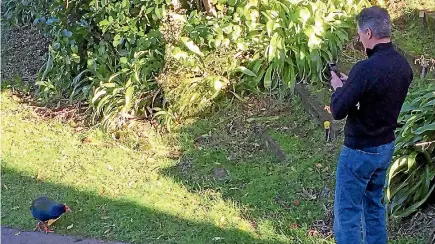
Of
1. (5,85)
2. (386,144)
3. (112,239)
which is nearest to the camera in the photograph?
(386,144)

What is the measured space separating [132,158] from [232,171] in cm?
101

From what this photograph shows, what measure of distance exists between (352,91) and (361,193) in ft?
2.07

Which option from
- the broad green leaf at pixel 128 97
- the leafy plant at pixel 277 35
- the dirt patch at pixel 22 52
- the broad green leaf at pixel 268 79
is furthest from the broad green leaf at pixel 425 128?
the dirt patch at pixel 22 52

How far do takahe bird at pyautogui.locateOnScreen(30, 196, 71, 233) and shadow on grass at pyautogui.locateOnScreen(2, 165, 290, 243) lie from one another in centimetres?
16

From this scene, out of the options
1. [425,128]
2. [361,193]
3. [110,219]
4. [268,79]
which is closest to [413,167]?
[425,128]

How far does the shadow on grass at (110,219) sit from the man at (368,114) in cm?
88

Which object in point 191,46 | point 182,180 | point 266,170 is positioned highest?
point 191,46

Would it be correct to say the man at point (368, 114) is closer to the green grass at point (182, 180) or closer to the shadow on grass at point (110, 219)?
the green grass at point (182, 180)

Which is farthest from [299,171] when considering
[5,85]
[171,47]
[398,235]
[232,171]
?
[5,85]

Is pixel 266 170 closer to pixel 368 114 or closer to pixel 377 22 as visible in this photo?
pixel 368 114

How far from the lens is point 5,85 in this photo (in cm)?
764

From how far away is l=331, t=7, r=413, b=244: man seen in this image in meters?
3.19

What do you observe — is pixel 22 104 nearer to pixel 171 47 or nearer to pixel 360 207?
pixel 171 47

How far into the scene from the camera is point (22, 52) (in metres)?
8.68
